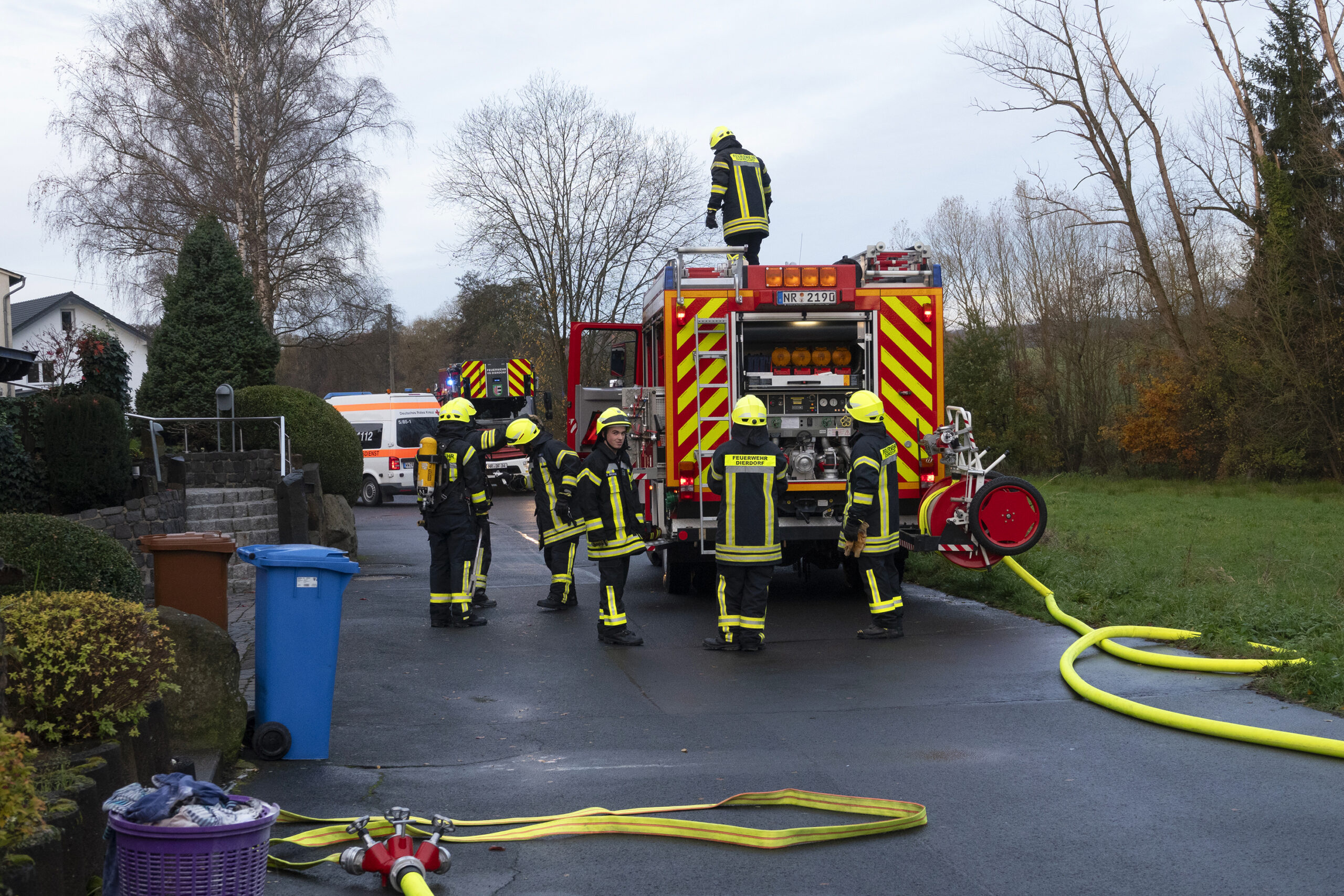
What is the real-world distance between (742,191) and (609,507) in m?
4.04

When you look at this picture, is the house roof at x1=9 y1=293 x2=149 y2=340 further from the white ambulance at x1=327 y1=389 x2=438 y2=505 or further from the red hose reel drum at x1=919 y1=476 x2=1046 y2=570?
the red hose reel drum at x1=919 y1=476 x2=1046 y2=570

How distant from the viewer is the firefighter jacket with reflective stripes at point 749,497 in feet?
28.1

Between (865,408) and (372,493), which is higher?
(865,408)

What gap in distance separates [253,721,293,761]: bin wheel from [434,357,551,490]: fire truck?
2221 centimetres

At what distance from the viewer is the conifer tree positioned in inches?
720

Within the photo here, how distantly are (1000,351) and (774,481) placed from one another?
29.5 metres

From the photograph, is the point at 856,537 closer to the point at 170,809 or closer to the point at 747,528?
the point at 747,528

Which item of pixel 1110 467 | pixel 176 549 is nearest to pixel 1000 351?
pixel 1110 467

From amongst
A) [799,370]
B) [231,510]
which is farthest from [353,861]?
[231,510]

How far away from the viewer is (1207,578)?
10914 mm

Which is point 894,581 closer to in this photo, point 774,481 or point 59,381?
point 774,481

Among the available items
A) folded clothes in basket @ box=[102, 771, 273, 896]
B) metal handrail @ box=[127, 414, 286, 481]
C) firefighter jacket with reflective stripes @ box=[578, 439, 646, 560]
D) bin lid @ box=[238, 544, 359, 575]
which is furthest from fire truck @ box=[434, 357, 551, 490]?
folded clothes in basket @ box=[102, 771, 273, 896]

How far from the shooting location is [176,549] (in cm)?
632

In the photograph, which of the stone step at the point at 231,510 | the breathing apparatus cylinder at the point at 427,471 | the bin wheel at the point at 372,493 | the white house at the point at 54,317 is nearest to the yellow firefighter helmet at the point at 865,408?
the breathing apparatus cylinder at the point at 427,471
